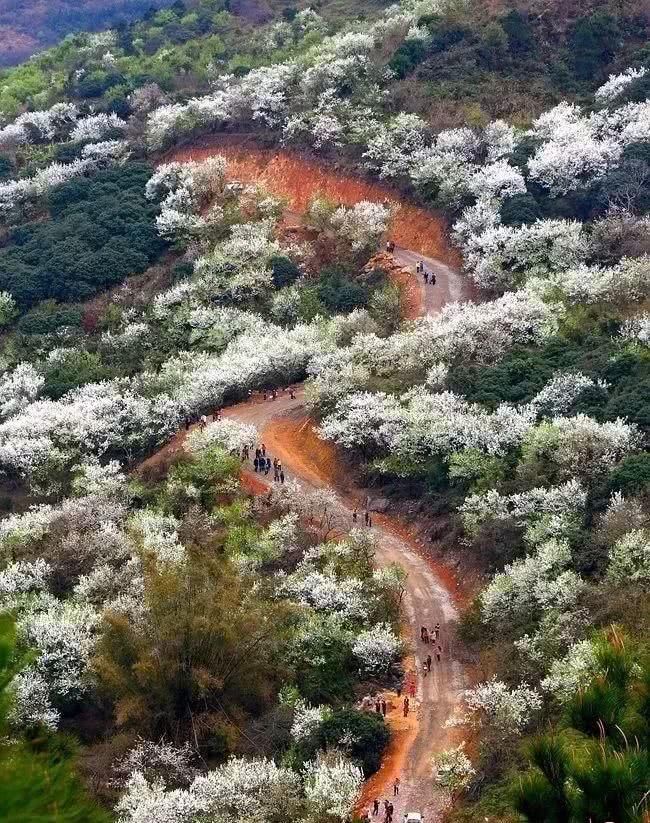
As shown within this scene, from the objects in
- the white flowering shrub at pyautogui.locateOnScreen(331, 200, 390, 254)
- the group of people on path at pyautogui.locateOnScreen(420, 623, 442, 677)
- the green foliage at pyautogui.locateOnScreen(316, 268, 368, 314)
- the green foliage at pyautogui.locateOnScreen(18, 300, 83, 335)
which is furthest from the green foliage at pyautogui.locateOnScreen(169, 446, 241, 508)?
the white flowering shrub at pyautogui.locateOnScreen(331, 200, 390, 254)

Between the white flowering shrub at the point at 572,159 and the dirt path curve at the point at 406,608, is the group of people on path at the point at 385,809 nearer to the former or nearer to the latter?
the dirt path curve at the point at 406,608

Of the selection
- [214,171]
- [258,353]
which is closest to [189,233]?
[214,171]

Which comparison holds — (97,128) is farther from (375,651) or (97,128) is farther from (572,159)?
(375,651)

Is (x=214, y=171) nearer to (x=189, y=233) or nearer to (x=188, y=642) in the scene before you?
(x=189, y=233)

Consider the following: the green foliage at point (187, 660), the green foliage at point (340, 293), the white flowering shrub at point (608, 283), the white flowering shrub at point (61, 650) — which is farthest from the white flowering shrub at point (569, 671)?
the green foliage at point (340, 293)

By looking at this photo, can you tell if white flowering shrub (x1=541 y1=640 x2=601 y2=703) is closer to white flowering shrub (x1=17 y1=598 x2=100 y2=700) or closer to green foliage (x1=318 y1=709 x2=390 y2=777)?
green foliage (x1=318 y1=709 x2=390 y2=777)

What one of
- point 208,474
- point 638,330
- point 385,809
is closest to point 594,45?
point 638,330
